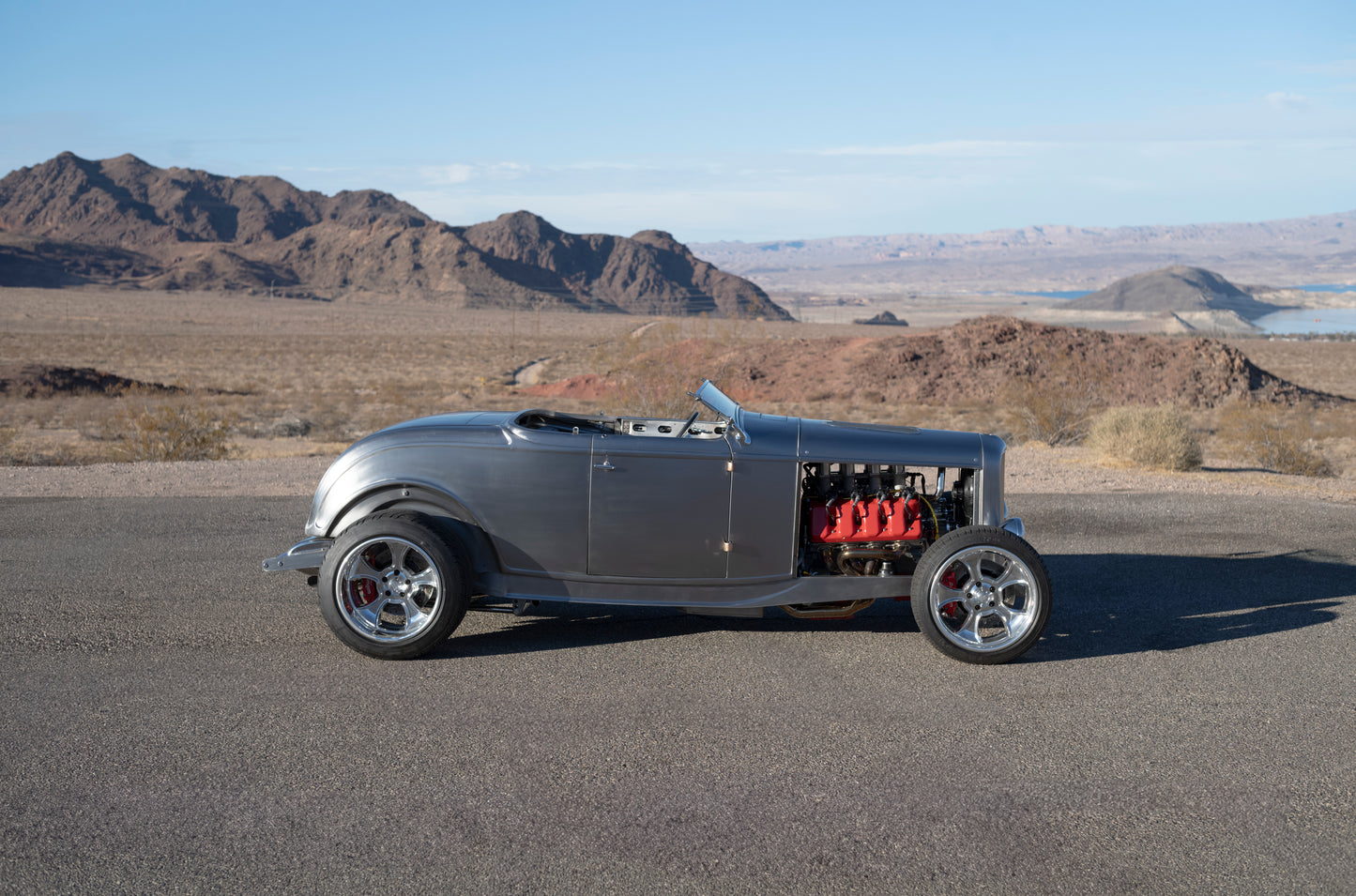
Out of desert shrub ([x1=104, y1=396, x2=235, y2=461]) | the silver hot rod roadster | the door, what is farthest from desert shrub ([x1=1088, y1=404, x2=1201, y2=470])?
desert shrub ([x1=104, y1=396, x2=235, y2=461])

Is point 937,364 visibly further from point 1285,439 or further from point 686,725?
point 686,725

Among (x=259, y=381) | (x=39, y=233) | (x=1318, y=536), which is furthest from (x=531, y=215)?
(x=1318, y=536)

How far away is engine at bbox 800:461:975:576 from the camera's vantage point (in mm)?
6168

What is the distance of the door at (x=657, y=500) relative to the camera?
587 cm

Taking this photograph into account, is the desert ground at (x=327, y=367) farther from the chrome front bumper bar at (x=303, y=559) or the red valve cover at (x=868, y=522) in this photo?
the red valve cover at (x=868, y=522)

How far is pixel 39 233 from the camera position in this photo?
6137 inches

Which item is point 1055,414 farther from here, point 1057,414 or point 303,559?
point 303,559

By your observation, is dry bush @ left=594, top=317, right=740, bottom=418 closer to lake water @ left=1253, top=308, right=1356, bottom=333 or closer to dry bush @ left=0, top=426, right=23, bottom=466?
dry bush @ left=0, top=426, right=23, bottom=466

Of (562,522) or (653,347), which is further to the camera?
(653,347)

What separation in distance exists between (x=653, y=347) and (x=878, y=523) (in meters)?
16.7

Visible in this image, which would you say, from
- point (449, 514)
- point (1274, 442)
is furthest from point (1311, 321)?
point (449, 514)

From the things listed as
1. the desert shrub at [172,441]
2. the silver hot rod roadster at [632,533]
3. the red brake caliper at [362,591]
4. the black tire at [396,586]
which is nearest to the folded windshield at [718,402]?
the silver hot rod roadster at [632,533]

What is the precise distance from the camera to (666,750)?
4711mm

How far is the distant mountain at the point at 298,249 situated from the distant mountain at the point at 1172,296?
2065 inches
